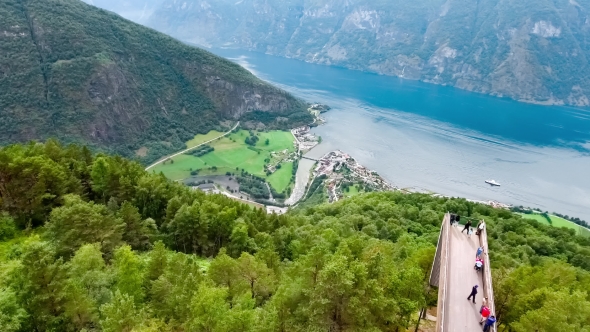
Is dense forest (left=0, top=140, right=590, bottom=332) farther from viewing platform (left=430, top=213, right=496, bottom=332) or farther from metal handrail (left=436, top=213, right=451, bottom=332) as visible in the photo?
viewing platform (left=430, top=213, right=496, bottom=332)

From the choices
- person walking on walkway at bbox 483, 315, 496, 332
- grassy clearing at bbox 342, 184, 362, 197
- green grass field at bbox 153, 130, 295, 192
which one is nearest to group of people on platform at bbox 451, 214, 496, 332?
person walking on walkway at bbox 483, 315, 496, 332

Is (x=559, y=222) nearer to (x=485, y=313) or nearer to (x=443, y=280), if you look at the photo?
(x=443, y=280)

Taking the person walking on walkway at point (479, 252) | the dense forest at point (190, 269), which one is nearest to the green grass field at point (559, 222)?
the dense forest at point (190, 269)

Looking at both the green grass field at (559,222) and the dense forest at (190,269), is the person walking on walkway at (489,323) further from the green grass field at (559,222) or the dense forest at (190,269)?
the green grass field at (559,222)

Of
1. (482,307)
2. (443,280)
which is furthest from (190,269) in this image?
(482,307)

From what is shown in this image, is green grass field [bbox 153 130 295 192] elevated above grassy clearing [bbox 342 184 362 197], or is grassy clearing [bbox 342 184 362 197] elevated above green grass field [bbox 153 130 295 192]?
grassy clearing [bbox 342 184 362 197]

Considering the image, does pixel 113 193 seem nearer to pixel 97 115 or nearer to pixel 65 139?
pixel 65 139
